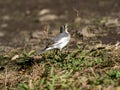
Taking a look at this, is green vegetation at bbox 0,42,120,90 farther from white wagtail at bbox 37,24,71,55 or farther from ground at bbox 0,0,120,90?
white wagtail at bbox 37,24,71,55

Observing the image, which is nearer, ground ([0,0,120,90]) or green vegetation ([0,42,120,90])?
green vegetation ([0,42,120,90])

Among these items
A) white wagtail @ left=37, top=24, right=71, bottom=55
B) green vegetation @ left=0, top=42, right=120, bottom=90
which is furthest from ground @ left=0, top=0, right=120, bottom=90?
white wagtail @ left=37, top=24, right=71, bottom=55

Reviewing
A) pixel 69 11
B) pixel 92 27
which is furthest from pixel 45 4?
pixel 92 27

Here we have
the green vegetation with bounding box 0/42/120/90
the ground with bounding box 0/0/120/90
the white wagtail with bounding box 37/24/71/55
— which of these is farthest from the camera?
the white wagtail with bounding box 37/24/71/55

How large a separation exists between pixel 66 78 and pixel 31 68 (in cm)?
114

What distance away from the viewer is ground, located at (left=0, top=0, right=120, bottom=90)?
7.73 m

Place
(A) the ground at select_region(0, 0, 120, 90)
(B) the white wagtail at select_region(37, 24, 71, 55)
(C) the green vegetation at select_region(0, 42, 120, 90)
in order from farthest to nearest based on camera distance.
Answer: (B) the white wagtail at select_region(37, 24, 71, 55) → (A) the ground at select_region(0, 0, 120, 90) → (C) the green vegetation at select_region(0, 42, 120, 90)

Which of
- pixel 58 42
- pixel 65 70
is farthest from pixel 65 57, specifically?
pixel 65 70

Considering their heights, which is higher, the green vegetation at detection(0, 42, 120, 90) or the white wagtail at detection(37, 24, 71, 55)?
the white wagtail at detection(37, 24, 71, 55)

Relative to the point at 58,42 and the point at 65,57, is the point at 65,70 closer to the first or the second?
the point at 65,57

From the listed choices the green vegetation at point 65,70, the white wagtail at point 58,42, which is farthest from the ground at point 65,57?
the white wagtail at point 58,42

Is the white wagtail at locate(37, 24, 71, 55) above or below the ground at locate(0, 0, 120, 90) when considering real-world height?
above

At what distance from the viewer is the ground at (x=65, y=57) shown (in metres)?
7.73

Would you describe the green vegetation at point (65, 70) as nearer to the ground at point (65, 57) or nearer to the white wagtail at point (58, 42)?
the ground at point (65, 57)
